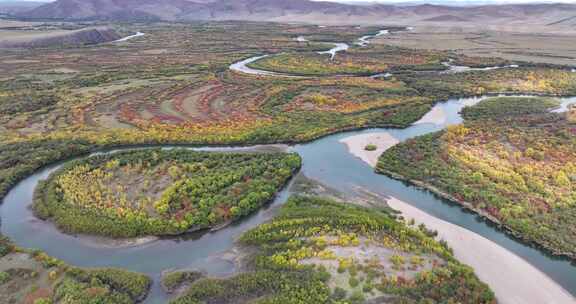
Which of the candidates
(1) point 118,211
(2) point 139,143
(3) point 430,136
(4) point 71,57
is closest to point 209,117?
(2) point 139,143

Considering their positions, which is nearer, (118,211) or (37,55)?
(118,211)

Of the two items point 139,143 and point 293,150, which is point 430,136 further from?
point 139,143

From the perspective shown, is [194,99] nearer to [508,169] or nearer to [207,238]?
[207,238]

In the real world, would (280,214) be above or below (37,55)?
below

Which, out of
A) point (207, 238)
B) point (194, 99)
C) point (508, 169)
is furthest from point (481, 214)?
point (194, 99)

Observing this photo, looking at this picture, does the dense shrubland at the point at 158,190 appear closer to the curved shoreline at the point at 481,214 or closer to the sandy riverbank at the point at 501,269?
the curved shoreline at the point at 481,214

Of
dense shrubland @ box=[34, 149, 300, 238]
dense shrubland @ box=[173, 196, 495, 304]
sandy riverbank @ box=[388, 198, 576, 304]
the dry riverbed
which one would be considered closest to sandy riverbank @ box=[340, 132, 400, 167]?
dense shrubland @ box=[34, 149, 300, 238]
